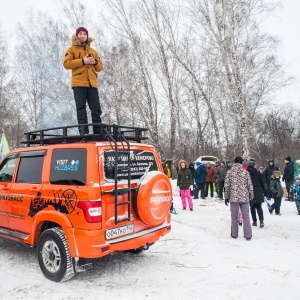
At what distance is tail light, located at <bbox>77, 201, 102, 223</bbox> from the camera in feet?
12.9

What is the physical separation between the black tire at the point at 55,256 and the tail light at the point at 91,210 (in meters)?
0.55

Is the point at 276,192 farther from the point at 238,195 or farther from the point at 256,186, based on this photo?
the point at 238,195

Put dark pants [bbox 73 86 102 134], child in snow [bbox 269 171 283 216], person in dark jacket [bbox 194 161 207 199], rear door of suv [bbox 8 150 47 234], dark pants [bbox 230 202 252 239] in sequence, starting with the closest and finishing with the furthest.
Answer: rear door of suv [bbox 8 150 47 234]
dark pants [bbox 73 86 102 134]
dark pants [bbox 230 202 252 239]
child in snow [bbox 269 171 283 216]
person in dark jacket [bbox 194 161 207 199]

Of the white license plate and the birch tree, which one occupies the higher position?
the birch tree

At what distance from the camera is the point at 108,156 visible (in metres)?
4.25

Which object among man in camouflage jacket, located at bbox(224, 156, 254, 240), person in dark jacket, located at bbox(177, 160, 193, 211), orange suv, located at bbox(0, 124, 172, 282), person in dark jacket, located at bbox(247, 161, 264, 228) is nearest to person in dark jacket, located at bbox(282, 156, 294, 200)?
person in dark jacket, located at bbox(177, 160, 193, 211)

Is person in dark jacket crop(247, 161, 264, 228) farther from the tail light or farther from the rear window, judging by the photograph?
the tail light

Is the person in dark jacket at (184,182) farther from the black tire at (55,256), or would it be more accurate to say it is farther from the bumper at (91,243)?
the black tire at (55,256)

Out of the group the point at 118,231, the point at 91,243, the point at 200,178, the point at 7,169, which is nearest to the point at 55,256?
the point at 91,243

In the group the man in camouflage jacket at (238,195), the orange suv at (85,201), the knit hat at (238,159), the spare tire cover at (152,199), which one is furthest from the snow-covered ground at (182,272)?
the knit hat at (238,159)

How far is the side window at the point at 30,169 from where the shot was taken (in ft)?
15.5

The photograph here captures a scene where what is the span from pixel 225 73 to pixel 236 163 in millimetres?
10162

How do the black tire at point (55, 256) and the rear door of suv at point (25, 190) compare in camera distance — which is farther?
the rear door of suv at point (25, 190)

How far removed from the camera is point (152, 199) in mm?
4375
